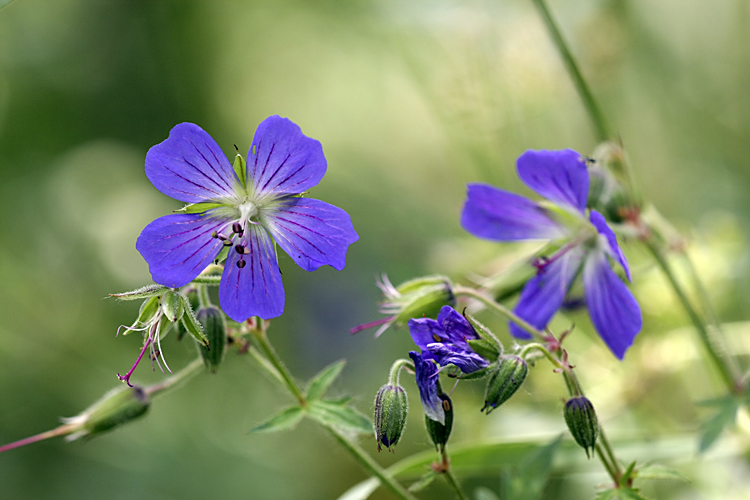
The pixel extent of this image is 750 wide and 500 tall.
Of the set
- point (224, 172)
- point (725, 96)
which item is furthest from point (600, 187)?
point (725, 96)

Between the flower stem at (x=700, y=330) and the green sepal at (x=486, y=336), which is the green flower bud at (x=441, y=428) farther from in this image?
the flower stem at (x=700, y=330)

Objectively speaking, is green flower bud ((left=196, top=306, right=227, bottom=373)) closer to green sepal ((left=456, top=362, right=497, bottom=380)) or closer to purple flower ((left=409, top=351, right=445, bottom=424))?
purple flower ((left=409, top=351, right=445, bottom=424))

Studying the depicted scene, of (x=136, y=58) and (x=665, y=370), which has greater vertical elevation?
(x=136, y=58)

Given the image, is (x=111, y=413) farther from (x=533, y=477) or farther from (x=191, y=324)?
(x=533, y=477)

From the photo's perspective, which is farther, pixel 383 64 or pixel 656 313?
pixel 383 64

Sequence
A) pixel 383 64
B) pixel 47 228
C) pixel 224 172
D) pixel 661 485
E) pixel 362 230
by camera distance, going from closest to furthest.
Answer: pixel 224 172 → pixel 661 485 → pixel 47 228 → pixel 362 230 → pixel 383 64

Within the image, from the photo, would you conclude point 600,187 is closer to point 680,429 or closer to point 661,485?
point 680,429

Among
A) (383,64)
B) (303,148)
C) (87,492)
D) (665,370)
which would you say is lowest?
(665,370)

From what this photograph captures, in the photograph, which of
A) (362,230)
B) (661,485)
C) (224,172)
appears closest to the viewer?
(224,172)
